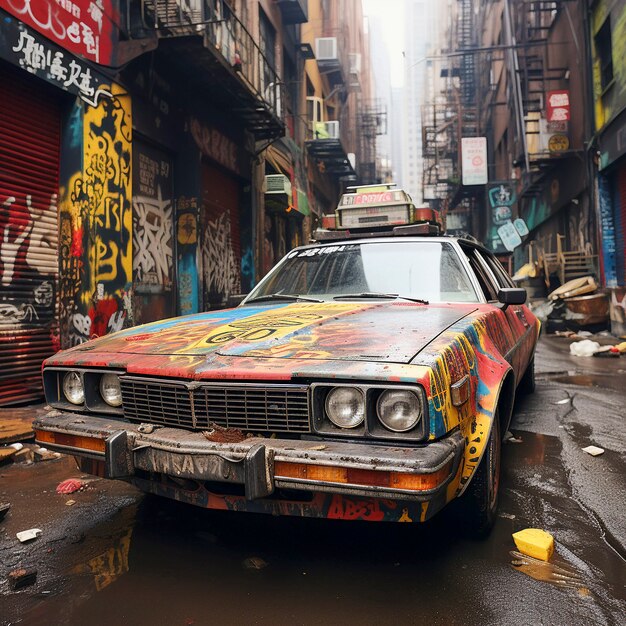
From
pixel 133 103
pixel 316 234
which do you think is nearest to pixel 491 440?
pixel 316 234

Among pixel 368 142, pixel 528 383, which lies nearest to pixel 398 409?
pixel 528 383

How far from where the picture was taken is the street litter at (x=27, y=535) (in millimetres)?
2797

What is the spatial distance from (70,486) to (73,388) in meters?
1.05

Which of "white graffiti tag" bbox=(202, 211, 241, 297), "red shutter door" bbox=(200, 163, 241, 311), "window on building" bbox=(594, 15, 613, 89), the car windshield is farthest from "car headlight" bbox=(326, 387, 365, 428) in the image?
"window on building" bbox=(594, 15, 613, 89)

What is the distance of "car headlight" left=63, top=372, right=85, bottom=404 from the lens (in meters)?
2.83

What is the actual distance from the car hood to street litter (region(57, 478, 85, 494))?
106cm

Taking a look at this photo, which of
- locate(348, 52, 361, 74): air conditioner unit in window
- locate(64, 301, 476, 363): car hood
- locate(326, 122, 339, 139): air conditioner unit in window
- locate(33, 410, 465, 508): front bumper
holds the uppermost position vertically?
locate(348, 52, 361, 74): air conditioner unit in window

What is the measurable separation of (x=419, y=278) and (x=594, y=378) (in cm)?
494

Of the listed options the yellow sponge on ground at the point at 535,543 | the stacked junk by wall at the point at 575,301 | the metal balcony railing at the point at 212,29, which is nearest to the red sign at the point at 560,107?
the stacked junk by wall at the point at 575,301

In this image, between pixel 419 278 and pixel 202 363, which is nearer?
pixel 202 363

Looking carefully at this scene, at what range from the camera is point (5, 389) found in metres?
6.13

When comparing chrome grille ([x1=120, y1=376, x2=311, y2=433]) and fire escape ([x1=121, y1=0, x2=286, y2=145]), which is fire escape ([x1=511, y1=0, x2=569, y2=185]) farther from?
chrome grille ([x1=120, y1=376, x2=311, y2=433])

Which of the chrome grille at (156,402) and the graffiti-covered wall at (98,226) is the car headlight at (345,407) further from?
the graffiti-covered wall at (98,226)

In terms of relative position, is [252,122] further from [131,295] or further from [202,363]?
[202,363]
